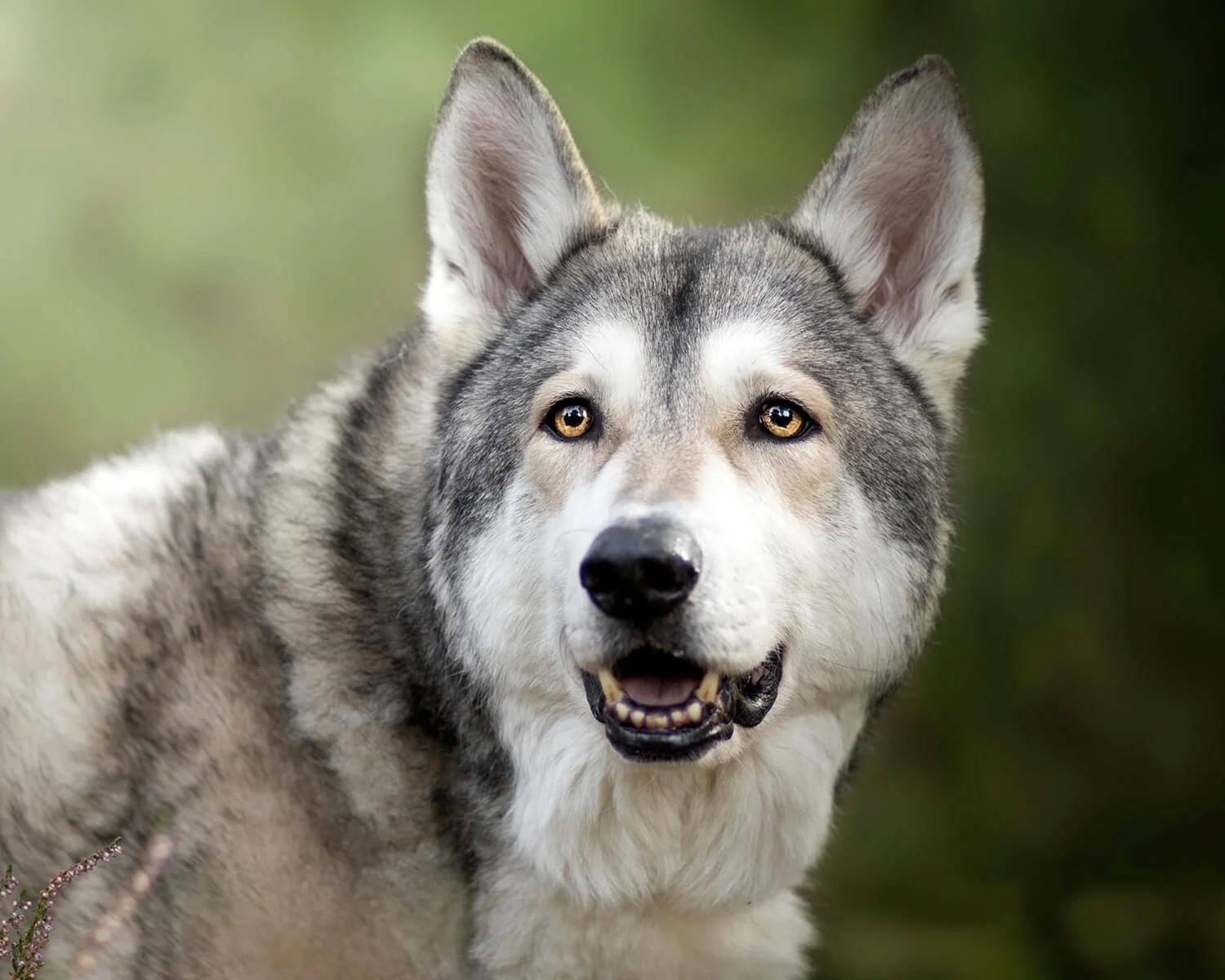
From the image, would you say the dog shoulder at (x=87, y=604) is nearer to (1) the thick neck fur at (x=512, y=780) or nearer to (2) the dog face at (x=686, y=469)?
(1) the thick neck fur at (x=512, y=780)

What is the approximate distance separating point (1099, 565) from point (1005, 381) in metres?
0.92

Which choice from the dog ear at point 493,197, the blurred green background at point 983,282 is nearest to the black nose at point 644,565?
the dog ear at point 493,197

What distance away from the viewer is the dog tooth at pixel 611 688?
274cm

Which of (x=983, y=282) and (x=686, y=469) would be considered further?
(x=983, y=282)

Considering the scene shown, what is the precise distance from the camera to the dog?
2.95 m

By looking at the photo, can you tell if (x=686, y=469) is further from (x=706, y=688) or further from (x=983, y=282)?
(x=983, y=282)

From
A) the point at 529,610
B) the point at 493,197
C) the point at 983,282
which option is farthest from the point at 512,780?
the point at 983,282

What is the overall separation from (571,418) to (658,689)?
69 cm

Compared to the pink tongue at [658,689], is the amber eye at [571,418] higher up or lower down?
higher up

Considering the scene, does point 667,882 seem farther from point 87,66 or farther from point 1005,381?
point 87,66

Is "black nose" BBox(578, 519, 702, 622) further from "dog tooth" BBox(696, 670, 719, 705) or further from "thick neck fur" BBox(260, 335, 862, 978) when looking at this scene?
"thick neck fur" BBox(260, 335, 862, 978)

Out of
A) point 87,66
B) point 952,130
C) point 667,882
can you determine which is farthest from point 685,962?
point 87,66

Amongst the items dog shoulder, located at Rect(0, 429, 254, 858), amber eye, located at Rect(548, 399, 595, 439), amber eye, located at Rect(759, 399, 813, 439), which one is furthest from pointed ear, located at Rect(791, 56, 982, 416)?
dog shoulder, located at Rect(0, 429, 254, 858)

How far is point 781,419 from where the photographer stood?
9.88ft
